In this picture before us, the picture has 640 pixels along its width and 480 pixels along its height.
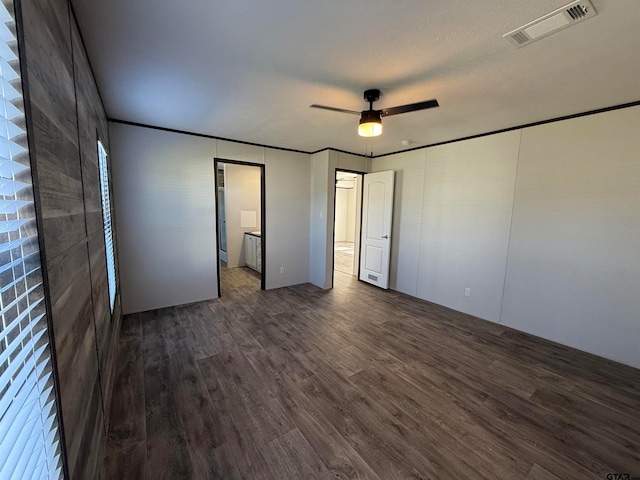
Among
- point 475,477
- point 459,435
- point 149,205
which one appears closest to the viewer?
point 475,477

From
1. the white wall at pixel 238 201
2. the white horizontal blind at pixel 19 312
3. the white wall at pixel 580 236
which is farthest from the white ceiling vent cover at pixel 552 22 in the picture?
the white wall at pixel 238 201

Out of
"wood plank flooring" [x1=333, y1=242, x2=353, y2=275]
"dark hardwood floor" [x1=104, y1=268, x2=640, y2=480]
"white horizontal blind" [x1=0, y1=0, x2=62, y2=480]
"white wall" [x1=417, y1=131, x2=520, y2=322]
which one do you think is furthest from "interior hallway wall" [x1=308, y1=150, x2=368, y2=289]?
"white horizontal blind" [x1=0, y1=0, x2=62, y2=480]

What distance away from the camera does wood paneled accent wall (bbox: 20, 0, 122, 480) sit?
88 centimetres

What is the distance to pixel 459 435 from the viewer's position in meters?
1.79

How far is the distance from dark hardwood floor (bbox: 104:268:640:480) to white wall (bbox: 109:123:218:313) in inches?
22.0

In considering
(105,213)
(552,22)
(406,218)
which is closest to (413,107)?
(552,22)

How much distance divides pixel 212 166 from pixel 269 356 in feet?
9.42

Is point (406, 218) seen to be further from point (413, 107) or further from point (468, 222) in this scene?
point (413, 107)

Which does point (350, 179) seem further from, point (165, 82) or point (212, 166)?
point (165, 82)

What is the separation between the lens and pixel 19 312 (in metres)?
0.65

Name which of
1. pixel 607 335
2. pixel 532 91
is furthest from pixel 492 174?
pixel 607 335

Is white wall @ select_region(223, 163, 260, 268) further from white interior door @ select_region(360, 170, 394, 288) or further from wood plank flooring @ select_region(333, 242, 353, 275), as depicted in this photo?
white interior door @ select_region(360, 170, 394, 288)

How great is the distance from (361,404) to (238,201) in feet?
16.7

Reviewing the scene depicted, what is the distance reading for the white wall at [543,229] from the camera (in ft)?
8.64
